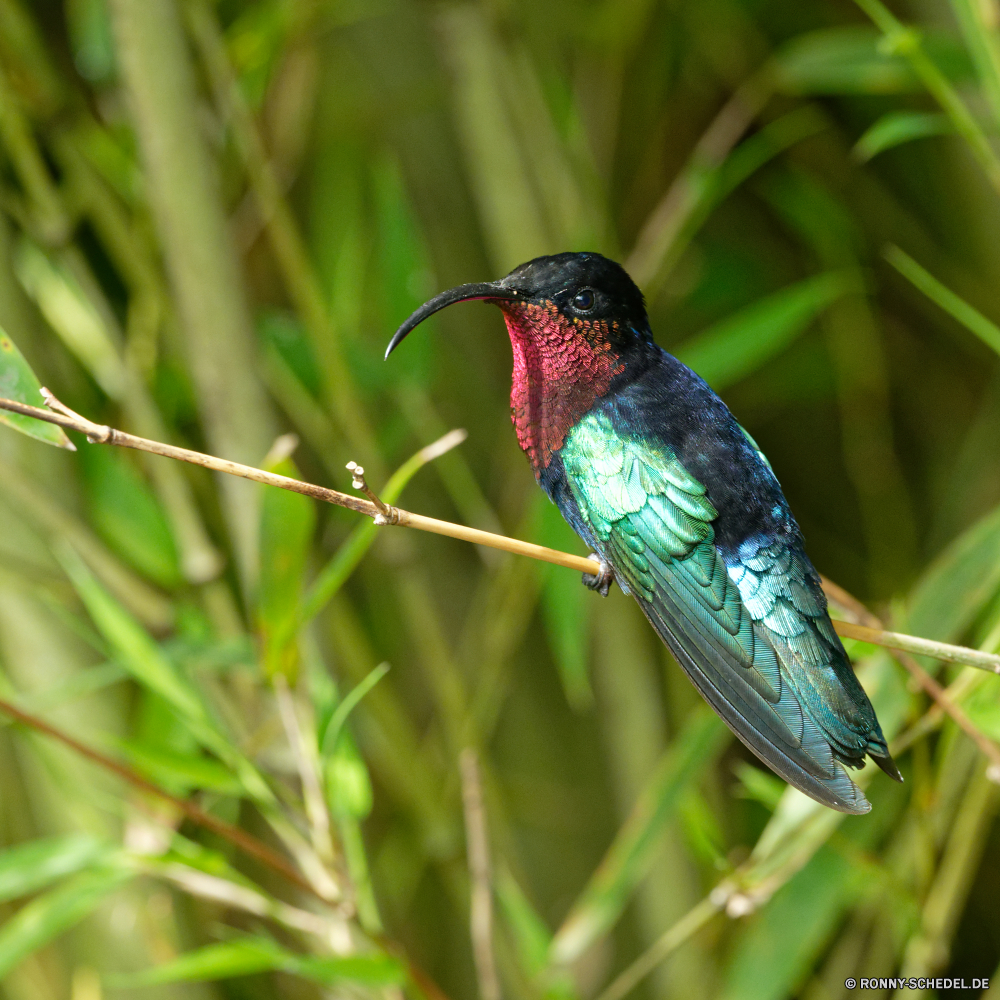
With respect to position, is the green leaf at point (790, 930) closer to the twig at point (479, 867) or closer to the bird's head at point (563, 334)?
the twig at point (479, 867)

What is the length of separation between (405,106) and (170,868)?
1236mm

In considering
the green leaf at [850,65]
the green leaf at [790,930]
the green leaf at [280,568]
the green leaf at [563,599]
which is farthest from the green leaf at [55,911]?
the green leaf at [850,65]

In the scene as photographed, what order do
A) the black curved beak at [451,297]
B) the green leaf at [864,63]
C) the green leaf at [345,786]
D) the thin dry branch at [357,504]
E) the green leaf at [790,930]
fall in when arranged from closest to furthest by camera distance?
the thin dry branch at [357,504] → the black curved beak at [451,297] → the green leaf at [345,786] → the green leaf at [790,930] → the green leaf at [864,63]

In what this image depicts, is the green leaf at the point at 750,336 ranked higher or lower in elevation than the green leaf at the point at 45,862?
higher

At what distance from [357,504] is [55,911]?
1.87 feet

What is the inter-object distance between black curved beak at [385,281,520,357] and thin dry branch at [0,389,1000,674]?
0.19m

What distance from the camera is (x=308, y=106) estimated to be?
5.84 feet

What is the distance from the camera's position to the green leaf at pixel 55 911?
989 millimetres

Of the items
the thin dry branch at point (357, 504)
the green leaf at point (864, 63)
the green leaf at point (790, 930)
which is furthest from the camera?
the green leaf at point (864, 63)

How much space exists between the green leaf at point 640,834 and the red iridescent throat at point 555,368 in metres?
0.34

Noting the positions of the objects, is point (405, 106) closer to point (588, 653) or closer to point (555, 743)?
point (588, 653)

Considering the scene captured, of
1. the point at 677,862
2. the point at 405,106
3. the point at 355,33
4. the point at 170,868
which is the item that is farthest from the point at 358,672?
the point at 355,33

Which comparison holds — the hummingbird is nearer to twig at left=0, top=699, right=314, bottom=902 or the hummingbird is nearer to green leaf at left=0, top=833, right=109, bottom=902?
twig at left=0, top=699, right=314, bottom=902

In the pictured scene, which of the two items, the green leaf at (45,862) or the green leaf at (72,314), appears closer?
the green leaf at (45,862)
